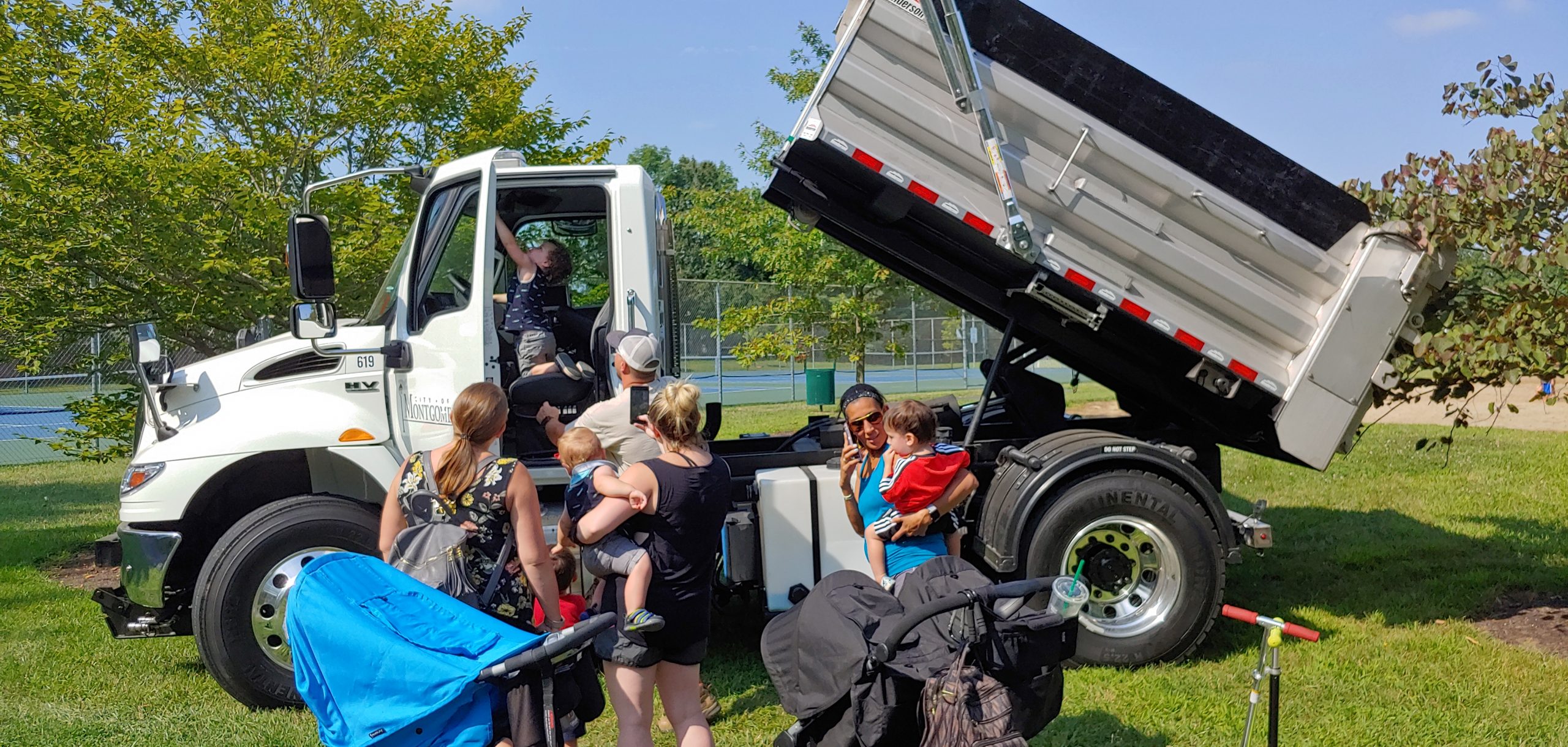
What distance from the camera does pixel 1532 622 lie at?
673cm

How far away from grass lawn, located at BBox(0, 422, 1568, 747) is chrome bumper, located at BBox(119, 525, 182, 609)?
55 centimetres

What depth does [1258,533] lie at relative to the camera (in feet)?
19.7

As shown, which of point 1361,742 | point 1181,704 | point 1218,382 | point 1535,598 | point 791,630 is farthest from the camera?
point 1535,598

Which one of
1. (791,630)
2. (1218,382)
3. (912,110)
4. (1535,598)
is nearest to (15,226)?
(912,110)

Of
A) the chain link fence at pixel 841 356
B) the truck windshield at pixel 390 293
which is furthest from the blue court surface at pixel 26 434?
the truck windshield at pixel 390 293

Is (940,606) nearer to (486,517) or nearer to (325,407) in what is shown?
(486,517)

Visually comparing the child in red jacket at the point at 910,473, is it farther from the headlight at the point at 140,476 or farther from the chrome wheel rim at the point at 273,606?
the headlight at the point at 140,476

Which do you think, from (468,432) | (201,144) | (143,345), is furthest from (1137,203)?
(201,144)

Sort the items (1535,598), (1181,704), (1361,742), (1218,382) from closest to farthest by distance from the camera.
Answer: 1. (1361,742)
2. (1181,704)
3. (1218,382)
4. (1535,598)

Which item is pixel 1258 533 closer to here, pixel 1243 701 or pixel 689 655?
pixel 1243 701

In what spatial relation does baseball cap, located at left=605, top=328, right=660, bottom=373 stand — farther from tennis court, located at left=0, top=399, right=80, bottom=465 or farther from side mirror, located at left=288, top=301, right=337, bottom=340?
tennis court, located at left=0, top=399, right=80, bottom=465

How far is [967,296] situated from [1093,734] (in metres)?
2.57

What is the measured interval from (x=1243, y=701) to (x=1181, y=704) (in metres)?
0.30

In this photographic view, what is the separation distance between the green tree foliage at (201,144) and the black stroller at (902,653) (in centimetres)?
572
